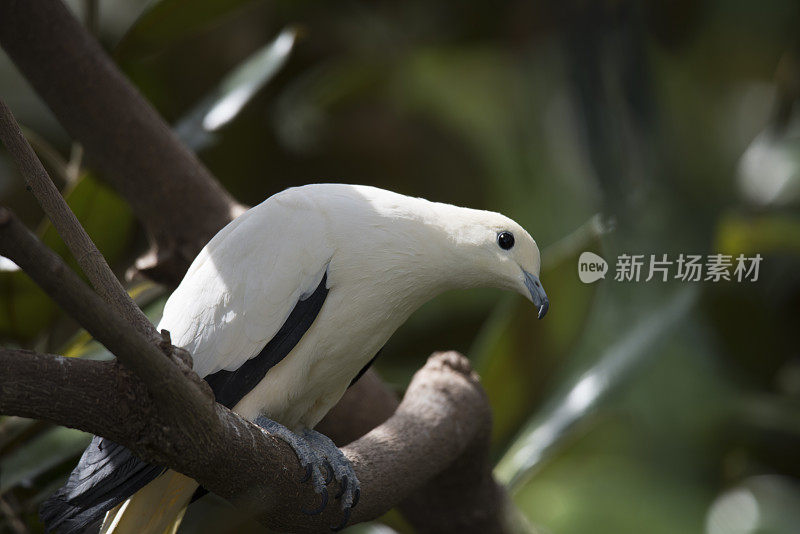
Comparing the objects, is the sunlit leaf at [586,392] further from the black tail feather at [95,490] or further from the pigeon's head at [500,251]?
the black tail feather at [95,490]

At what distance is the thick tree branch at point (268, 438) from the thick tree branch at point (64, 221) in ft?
0.23

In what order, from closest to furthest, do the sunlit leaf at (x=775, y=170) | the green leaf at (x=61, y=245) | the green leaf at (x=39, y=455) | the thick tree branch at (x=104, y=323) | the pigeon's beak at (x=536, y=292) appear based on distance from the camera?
1. the thick tree branch at (x=104, y=323)
2. the pigeon's beak at (x=536, y=292)
3. the green leaf at (x=39, y=455)
4. the green leaf at (x=61, y=245)
5. the sunlit leaf at (x=775, y=170)

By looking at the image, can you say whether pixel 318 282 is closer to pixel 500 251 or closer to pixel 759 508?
pixel 500 251

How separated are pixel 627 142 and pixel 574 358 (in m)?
1.38

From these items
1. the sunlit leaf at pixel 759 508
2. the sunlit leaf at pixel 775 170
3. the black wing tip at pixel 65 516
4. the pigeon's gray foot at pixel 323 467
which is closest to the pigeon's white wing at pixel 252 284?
the pigeon's gray foot at pixel 323 467

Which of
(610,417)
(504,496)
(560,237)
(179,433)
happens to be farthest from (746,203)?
(179,433)

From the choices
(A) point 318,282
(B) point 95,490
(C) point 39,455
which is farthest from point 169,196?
(B) point 95,490

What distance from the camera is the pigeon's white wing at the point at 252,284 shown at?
3.51 feet

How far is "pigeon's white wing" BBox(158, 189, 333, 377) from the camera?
1070mm

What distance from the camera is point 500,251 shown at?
43.0 inches

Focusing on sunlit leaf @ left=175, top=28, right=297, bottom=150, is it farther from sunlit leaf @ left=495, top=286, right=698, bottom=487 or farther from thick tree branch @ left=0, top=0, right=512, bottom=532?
sunlit leaf @ left=495, top=286, right=698, bottom=487

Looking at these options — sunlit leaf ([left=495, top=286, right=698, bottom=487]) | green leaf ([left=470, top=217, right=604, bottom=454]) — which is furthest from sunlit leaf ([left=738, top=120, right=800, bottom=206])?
green leaf ([left=470, top=217, right=604, bottom=454])

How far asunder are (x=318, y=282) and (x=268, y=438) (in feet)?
0.68

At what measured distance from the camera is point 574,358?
2.94 metres
